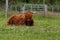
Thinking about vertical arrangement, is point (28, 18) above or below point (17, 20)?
above

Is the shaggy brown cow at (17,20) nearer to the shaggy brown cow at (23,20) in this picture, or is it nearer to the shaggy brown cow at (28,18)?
the shaggy brown cow at (23,20)

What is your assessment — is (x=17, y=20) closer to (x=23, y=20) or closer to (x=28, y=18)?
(x=23, y=20)

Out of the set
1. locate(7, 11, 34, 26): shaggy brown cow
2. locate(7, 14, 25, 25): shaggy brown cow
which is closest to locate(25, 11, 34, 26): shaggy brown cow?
locate(7, 11, 34, 26): shaggy brown cow

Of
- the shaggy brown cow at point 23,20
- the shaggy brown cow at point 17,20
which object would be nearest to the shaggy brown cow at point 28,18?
the shaggy brown cow at point 23,20

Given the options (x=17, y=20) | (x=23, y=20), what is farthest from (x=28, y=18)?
(x=17, y=20)

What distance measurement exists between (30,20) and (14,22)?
2.30 ft

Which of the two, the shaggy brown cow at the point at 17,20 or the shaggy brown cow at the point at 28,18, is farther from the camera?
the shaggy brown cow at the point at 17,20

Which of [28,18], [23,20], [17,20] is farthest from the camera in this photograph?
[17,20]

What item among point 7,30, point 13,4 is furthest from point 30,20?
point 13,4

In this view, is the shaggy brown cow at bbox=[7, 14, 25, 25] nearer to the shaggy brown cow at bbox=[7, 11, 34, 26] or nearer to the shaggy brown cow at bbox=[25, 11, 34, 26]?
the shaggy brown cow at bbox=[7, 11, 34, 26]

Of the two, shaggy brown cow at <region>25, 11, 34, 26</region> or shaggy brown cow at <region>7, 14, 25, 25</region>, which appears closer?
shaggy brown cow at <region>25, 11, 34, 26</region>

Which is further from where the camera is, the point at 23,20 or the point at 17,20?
the point at 17,20

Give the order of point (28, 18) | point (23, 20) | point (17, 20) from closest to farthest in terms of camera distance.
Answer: point (28, 18), point (23, 20), point (17, 20)

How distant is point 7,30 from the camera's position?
26.0 feet
